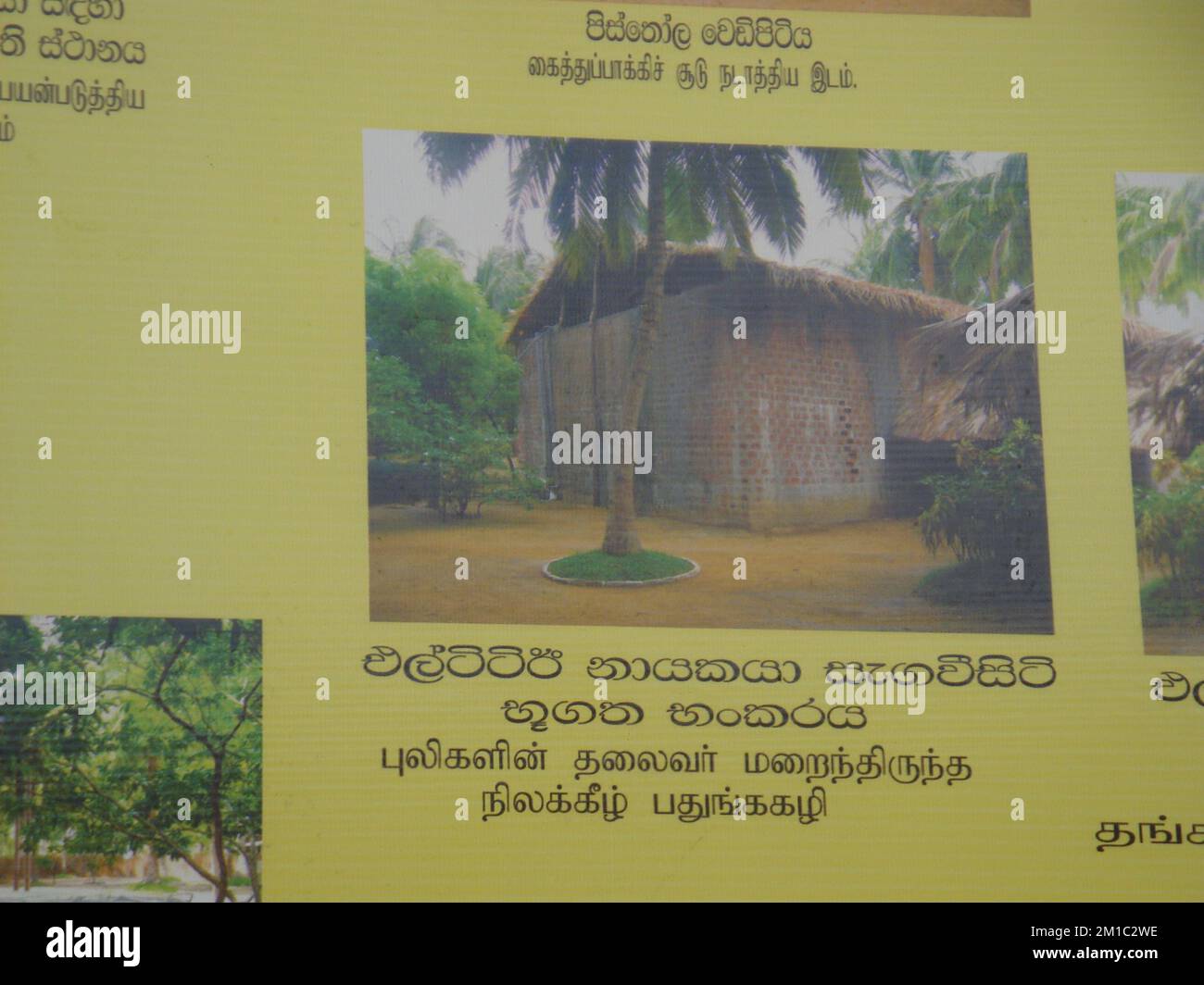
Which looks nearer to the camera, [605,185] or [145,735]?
[145,735]

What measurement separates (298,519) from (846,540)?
69.7 inches

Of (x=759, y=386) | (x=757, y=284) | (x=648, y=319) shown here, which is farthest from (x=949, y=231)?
Answer: (x=648, y=319)

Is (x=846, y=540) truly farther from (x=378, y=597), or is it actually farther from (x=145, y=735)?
(x=145, y=735)

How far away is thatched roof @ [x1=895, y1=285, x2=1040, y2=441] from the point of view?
360cm

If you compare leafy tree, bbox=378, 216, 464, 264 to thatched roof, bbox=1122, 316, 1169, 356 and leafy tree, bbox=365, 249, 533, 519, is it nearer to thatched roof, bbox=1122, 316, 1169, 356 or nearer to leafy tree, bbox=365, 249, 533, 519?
leafy tree, bbox=365, 249, 533, 519

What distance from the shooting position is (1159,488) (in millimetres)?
3602

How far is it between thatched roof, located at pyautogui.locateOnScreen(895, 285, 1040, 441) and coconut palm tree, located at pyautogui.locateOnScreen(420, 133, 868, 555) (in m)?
0.54

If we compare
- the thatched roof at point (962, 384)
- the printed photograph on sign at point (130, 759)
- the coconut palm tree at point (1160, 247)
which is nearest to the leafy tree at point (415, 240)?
the printed photograph on sign at point (130, 759)

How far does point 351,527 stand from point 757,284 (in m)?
1.56

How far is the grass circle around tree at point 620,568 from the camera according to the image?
3455 mm

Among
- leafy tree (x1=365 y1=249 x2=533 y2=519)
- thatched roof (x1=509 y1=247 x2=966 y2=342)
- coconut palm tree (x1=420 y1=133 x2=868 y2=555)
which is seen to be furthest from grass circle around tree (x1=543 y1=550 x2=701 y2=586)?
thatched roof (x1=509 y1=247 x2=966 y2=342)

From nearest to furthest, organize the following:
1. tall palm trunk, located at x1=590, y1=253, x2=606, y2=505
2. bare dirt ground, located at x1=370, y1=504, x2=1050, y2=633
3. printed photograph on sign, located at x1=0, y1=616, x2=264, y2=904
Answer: printed photograph on sign, located at x1=0, y1=616, x2=264, y2=904 < bare dirt ground, located at x1=370, y1=504, x2=1050, y2=633 < tall palm trunk, located at x1=590, y1=253, x2=606, y2=505

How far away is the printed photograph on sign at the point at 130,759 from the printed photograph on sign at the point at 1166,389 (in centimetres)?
293

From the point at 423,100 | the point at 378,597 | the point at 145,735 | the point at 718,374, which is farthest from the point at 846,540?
the point at 145,735
